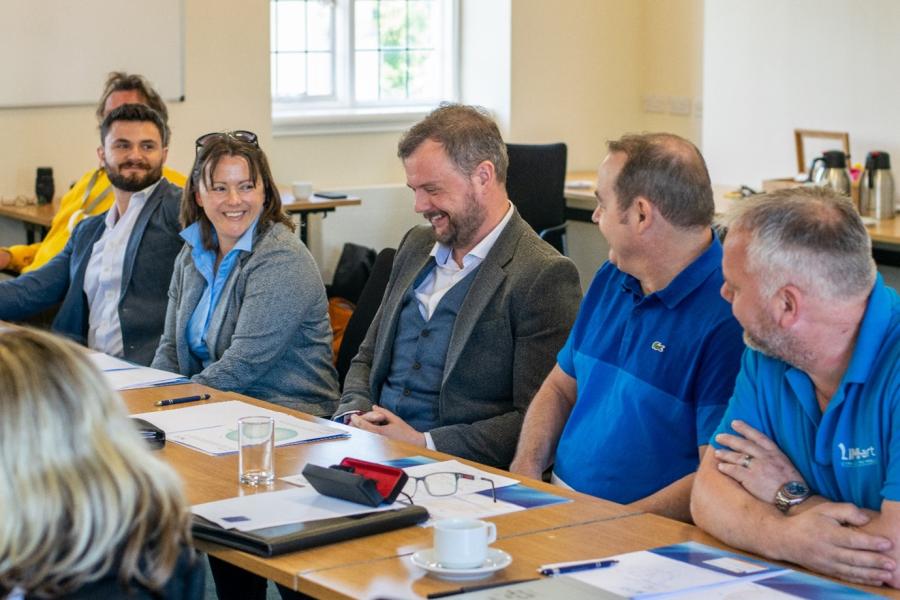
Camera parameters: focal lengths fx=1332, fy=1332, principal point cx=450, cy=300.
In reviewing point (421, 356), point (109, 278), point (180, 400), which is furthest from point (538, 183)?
point (180, 400)

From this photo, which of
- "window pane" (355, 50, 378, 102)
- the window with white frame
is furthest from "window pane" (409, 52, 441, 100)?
"window pane" (355, 50, 378, 102)

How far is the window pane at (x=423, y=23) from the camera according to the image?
7.72 metres

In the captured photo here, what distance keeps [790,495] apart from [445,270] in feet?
4.34

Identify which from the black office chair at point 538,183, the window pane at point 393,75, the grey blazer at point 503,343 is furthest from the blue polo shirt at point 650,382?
the window pane at point 393,75

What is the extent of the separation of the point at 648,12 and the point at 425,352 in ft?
17.5

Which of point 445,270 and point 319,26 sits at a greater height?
point 319,26

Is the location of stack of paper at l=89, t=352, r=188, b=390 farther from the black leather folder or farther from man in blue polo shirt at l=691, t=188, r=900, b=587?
man in blue polo shirt at l=691, t=188, r=900, b=587

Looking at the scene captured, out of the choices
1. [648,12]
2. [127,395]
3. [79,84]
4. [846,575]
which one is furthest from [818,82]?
[846,575]

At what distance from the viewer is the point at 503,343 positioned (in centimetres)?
301

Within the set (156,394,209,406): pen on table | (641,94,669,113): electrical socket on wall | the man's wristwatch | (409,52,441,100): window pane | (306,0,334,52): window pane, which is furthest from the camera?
(641,94,669,113): electrical socket on wall

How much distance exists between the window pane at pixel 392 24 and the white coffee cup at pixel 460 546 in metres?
6.06

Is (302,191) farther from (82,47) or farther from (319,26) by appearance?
(319,26)

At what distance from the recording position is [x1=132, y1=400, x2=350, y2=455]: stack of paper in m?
2.60

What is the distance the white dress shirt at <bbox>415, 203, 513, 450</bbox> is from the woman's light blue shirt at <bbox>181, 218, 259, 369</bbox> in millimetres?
522
